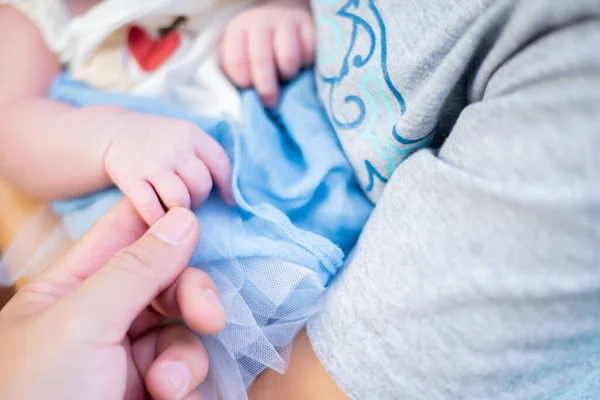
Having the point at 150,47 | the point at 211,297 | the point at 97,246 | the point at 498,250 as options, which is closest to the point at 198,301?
the point at 211,297

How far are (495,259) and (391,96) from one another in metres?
0.19

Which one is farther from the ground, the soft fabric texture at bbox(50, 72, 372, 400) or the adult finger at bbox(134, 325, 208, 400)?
the soft fabric texture at bbox(50, 72, 372, 400)

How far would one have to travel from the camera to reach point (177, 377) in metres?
0.37

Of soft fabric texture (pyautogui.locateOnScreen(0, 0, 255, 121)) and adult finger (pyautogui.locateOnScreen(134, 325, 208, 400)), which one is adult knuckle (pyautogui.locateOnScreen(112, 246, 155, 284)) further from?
soft fabric texture (pyautogui.locateOnScreen(0, 0, 255, 121))

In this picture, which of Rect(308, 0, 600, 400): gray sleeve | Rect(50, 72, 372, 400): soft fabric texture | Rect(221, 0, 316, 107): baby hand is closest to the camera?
Rect(308, 0, 600, 400): gray sleeve

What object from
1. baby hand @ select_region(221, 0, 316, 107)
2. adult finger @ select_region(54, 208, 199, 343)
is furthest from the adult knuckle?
baby hand @ select_region(221, 0, 316, 107)

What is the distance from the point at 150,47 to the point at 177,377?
1.50ft

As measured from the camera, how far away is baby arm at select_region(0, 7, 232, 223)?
0.43 meters

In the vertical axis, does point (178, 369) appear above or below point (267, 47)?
below

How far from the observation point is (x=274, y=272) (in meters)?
0.41

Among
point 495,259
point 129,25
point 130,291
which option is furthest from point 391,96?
point 129,25

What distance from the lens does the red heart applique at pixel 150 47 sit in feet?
1.98

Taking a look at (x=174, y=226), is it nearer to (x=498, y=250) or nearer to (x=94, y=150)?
(x=94, y=150)

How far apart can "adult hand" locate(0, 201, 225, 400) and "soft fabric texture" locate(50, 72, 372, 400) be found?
0.03m
